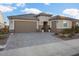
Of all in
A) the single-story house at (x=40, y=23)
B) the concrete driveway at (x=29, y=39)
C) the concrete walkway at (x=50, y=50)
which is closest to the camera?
the concrete walkway at (x=50, y=50)

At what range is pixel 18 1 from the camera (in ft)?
15.3

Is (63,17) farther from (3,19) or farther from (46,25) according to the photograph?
(3,19)

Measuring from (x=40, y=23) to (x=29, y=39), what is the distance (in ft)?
1.45

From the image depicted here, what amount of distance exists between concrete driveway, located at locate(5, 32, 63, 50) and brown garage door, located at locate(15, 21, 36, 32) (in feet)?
0.42

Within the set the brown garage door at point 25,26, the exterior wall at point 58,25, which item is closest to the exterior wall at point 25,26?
the brown garage door at point 25,26

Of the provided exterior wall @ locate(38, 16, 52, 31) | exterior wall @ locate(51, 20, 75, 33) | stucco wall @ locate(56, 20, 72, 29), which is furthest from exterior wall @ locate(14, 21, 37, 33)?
stucco wall @ locate(56, 20, 72, 29)

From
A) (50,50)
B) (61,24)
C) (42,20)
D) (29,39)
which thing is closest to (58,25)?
(61,24)

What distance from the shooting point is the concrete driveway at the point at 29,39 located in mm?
4648

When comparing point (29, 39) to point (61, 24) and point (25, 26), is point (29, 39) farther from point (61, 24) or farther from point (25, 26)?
point (61, 24)

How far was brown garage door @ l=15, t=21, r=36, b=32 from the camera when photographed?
4.82 metres

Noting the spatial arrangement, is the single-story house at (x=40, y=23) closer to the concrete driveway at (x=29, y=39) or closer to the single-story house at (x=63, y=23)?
the single-story house at (x=63, y=23)

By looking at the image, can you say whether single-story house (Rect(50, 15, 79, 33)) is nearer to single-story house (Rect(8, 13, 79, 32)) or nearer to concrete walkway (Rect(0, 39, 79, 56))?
single-story house (Rect(8, 13, 79, 32))

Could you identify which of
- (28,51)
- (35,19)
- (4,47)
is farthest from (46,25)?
(4,47)

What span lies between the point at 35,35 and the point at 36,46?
0.26 metres
